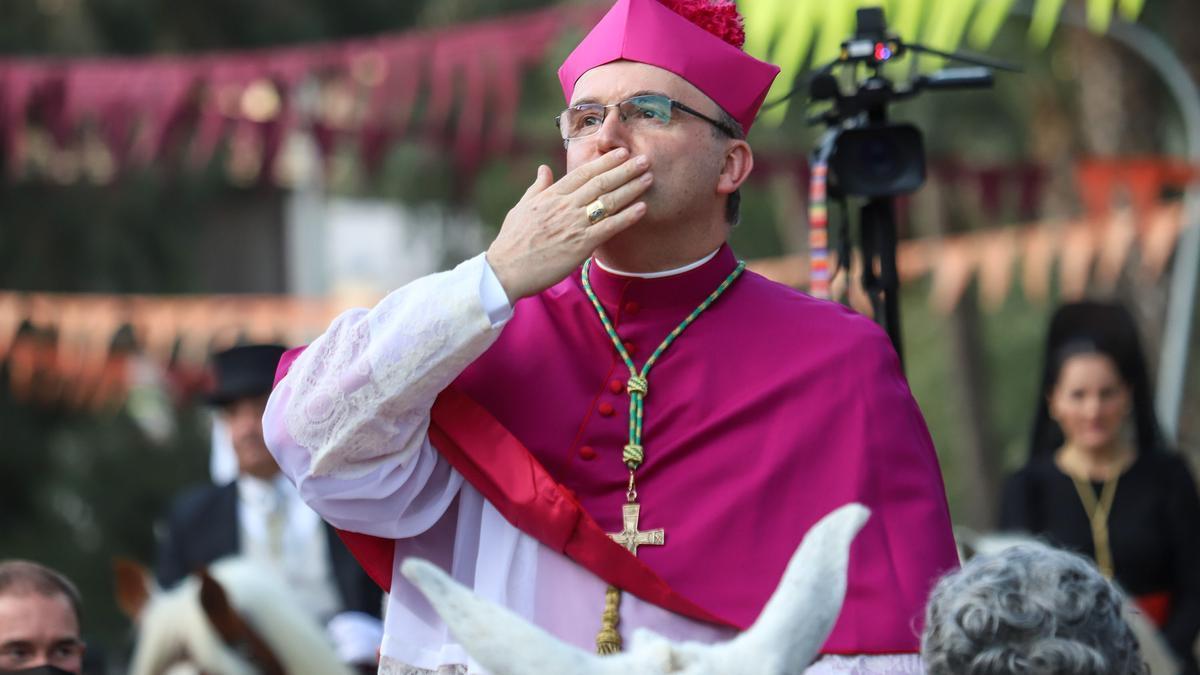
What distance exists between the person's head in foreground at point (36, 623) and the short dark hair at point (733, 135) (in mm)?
1655

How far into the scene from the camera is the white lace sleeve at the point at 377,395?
2.81 meters

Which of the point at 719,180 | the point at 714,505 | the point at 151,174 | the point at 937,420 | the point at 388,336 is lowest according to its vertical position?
the point at 714,505

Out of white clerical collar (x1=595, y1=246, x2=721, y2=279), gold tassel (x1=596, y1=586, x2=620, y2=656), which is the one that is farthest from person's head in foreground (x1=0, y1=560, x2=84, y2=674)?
white clerical collar (x1=595, y1=246, x2=721, y2=279)

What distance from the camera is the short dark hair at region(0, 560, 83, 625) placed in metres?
3.88

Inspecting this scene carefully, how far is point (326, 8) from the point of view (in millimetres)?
18047

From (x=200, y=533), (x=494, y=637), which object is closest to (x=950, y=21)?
(x=200, y=533)

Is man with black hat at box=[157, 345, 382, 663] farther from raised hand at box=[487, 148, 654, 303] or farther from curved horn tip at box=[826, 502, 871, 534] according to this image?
curved horn tip at box=[826, 502, 871, 534]

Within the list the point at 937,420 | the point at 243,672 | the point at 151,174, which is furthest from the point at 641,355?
the point at 937,420

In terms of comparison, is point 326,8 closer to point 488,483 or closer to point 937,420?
point 937,420

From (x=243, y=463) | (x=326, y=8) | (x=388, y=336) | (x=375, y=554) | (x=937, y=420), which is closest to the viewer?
(x=388, y=336)

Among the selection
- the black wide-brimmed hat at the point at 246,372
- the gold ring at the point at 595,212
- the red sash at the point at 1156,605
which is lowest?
the red sash at the point at 1156,605

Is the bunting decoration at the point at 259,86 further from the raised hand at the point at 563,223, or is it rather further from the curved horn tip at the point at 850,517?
the curved horn tip at the point at 850,517

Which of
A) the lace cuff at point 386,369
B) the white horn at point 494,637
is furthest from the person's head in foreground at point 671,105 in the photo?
the white horn at point 494,637

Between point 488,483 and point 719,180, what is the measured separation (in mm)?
666
